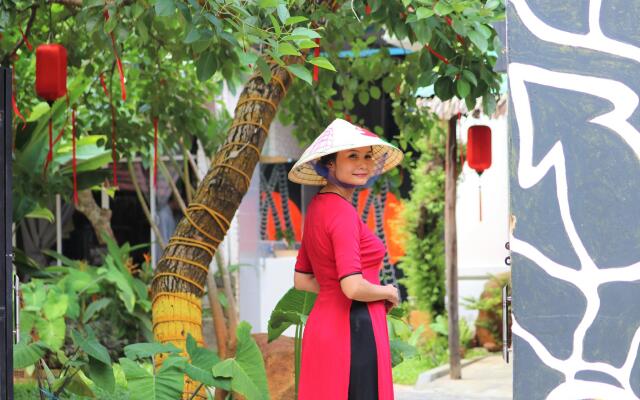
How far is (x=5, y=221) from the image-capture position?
12.3ft

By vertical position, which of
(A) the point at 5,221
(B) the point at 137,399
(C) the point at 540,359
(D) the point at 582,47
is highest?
(D) the point at 582,47

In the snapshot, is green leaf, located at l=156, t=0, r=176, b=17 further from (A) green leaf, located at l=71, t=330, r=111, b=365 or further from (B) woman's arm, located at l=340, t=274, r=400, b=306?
(A) green leaf, located at l=71, t=330, r=111, b=365

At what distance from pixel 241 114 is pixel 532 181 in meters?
2.68

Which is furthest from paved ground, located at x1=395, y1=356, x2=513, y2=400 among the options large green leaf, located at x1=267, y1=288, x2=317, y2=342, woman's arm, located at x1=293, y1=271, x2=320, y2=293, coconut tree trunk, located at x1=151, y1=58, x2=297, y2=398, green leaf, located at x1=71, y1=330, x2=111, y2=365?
woman's arm, located at x1=293, y1=271, x2=320, y2=293

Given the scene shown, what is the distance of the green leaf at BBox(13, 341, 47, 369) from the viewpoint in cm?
506

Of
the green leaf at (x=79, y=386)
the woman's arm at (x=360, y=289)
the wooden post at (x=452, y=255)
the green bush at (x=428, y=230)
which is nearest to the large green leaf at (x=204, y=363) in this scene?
the green leaf at (x=79, y=386)

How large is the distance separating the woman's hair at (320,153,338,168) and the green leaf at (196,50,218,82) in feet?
2.59

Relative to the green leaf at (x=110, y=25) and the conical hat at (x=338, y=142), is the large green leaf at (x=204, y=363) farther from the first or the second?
the green leaf at (x=110, y=25)

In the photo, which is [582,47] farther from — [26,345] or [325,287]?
[26,345]

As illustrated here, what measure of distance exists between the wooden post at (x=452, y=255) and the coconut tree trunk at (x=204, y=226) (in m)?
4.39

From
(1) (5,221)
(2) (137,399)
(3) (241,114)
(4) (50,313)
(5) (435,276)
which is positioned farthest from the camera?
(5) (435,276)

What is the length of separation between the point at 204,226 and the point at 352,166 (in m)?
1.69

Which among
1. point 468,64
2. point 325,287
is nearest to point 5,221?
point 325,287

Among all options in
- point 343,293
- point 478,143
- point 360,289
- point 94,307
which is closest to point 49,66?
point 343,293
